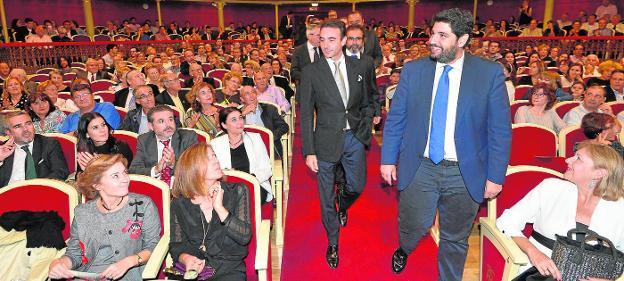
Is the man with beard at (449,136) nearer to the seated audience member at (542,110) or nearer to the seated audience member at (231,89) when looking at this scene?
the seated audience member at (542,110)

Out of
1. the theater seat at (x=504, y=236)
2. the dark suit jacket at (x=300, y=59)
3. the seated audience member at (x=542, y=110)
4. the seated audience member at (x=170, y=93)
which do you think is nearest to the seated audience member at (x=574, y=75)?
the seated audience member at (x=542, y=110)

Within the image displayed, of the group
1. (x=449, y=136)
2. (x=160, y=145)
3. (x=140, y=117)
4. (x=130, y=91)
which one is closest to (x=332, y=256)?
(x=449, y=136)

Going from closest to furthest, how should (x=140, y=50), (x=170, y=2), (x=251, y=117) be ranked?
(x=251, y=117)
(x=140, y=50)
(x=170, y=2)

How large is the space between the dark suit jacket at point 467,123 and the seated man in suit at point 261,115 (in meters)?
1.88

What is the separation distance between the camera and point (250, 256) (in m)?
2.43

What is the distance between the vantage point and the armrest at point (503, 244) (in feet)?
6.24

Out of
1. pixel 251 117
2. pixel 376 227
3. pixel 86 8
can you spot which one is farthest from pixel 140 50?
pixel 376 227

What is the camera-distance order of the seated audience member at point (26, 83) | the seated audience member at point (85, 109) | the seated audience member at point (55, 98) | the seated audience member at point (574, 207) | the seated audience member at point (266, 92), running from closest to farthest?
the seated audience member at point (574, 207), the seated audience member at point (85, 109), the seated audience member at point (55, 98), the seated audience member at point (266, 92), the seated audience member at point (26, 83)

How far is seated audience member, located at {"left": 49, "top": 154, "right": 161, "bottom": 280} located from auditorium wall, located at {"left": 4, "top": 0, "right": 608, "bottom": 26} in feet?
50.5

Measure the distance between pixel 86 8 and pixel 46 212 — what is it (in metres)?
15.0

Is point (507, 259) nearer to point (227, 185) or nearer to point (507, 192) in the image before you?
point (507, 192)

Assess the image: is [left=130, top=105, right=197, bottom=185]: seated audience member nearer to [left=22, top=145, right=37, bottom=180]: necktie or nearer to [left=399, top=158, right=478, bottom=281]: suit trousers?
[left=22, top=145, right=37, bottom=180]: necktie

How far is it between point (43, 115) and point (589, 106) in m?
4.76

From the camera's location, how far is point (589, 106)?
403cm
